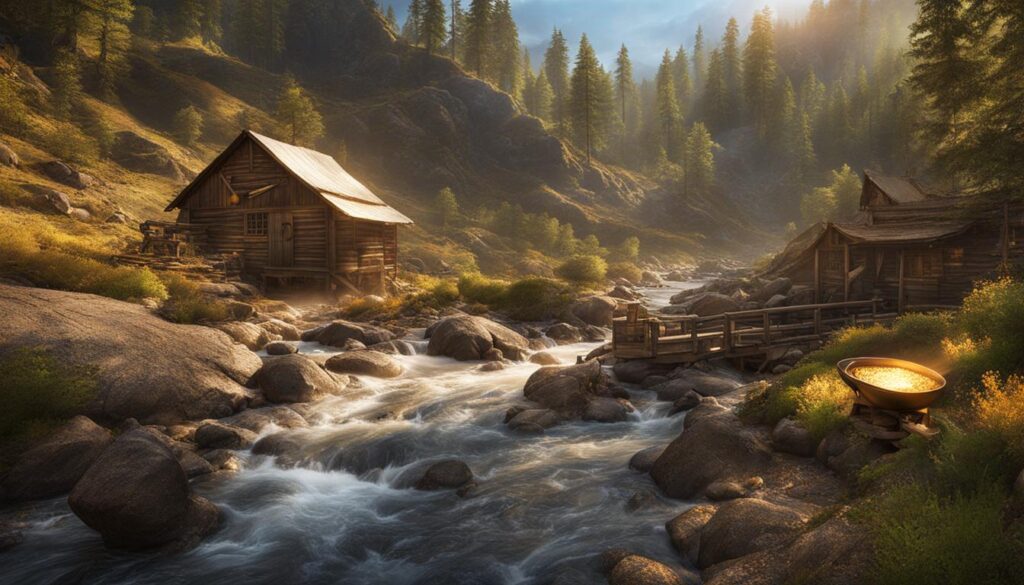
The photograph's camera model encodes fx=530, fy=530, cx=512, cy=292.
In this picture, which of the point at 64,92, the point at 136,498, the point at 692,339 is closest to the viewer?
the point at 136,498

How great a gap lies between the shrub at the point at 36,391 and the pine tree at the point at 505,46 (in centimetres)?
9502

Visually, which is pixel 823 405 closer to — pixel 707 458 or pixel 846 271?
pixel 707 458

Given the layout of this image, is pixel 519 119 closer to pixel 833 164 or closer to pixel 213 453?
pixel 833 164

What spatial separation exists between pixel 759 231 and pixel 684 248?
21.1m

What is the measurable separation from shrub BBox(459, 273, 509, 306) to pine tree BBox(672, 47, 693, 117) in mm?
101210

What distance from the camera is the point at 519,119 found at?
260 feet

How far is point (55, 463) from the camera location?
29.1 ft

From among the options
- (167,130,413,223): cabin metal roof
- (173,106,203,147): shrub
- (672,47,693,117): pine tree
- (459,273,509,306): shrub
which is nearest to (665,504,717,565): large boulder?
(459,273,509,306): shrub

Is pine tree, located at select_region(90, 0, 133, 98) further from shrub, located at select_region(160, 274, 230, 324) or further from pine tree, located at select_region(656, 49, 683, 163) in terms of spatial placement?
pine tree, located at select_region(656, 49, 683, 163)

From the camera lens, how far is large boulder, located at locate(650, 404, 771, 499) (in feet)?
28.5

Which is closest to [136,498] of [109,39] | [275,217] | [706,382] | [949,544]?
[949,544]

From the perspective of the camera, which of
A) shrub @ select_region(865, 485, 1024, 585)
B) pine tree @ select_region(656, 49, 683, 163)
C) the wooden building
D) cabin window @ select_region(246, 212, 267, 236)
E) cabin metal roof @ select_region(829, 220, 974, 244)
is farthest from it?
pine tree @ select_region(656, 49, 683, 163)

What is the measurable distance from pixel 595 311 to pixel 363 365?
1324 centimetres

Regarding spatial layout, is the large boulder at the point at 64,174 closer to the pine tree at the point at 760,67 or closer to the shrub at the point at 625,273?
the shrub at the point at 625,273
